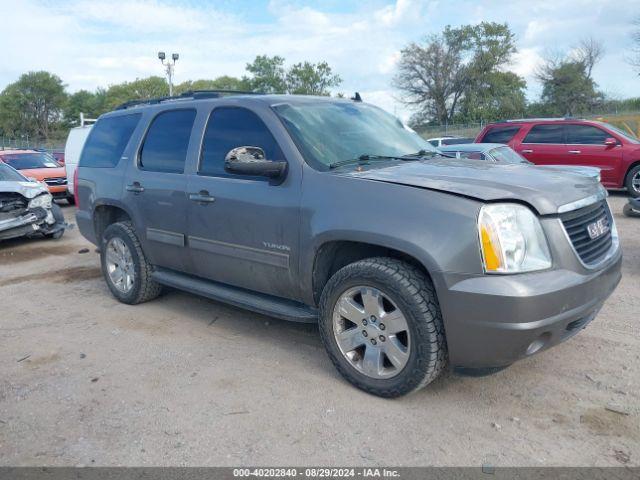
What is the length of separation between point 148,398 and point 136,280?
6.53 ft

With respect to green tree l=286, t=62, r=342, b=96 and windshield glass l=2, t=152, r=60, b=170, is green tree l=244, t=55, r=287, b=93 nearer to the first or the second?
green tree l=286, t=62, r=342, b=96

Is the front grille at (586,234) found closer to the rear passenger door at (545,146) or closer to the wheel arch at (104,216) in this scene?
the wheel arch at (104,216)

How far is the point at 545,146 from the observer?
42.8ft

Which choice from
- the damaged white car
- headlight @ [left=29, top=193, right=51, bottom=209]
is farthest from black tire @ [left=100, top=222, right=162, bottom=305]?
headlight @ [left=29, top=193, right=51, bottom=209]

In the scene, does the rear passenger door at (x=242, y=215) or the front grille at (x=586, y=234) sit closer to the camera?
the front grille at (x=586, y=234)

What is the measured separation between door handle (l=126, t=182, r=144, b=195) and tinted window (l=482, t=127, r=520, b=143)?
10390mm

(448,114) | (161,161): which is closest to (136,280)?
(161,161)

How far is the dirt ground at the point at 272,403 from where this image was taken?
2920 mm

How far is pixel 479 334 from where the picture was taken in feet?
9.82

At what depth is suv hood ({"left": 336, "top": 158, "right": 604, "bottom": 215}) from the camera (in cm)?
307

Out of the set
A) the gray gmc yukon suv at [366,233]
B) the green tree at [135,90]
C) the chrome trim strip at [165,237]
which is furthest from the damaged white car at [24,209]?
the green tree at [135,90]

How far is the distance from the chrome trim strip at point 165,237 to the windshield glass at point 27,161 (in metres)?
12.1

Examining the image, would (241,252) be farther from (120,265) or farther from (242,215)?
(120,265)

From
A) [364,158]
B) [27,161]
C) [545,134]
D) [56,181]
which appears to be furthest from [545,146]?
[27,161]
